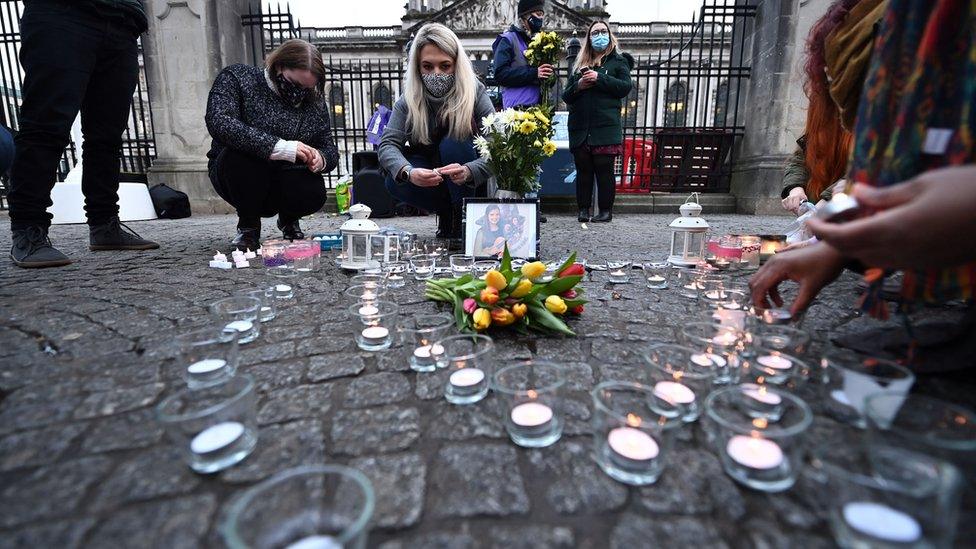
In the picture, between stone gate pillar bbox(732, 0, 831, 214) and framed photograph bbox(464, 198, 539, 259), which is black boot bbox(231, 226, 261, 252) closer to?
framed photograph bbox(464, 198, 539, 259)

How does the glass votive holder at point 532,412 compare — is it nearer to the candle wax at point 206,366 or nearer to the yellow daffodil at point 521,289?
the yellow daffodil at point 521,289

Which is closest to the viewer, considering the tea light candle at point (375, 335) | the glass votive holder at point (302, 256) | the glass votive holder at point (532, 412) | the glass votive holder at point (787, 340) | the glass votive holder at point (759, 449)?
the glass votive holder at point (759, 449)

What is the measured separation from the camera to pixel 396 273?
10.6 ft

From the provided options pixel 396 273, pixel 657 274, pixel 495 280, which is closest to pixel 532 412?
pixel 495 280

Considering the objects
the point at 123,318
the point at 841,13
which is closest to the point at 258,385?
the point at 123,318

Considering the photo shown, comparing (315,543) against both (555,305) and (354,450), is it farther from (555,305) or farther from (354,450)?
(555,305)

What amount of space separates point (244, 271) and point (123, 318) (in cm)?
115

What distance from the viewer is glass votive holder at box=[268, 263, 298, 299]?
110 inches

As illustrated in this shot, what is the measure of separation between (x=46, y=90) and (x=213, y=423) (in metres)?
3.37

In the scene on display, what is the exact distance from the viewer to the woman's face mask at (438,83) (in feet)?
13.2

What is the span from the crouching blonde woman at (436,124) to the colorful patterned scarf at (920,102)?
2790 mm

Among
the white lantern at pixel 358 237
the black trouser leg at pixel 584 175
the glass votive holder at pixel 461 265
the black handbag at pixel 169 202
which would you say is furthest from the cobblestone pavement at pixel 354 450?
the black handbag at pixel 169 202

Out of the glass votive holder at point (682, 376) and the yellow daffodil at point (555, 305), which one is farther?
the yellow daffodil at point (555, 305)

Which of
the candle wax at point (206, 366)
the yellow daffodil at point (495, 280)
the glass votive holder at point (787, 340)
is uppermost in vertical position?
the yellow daffodil at point (495, 280)
